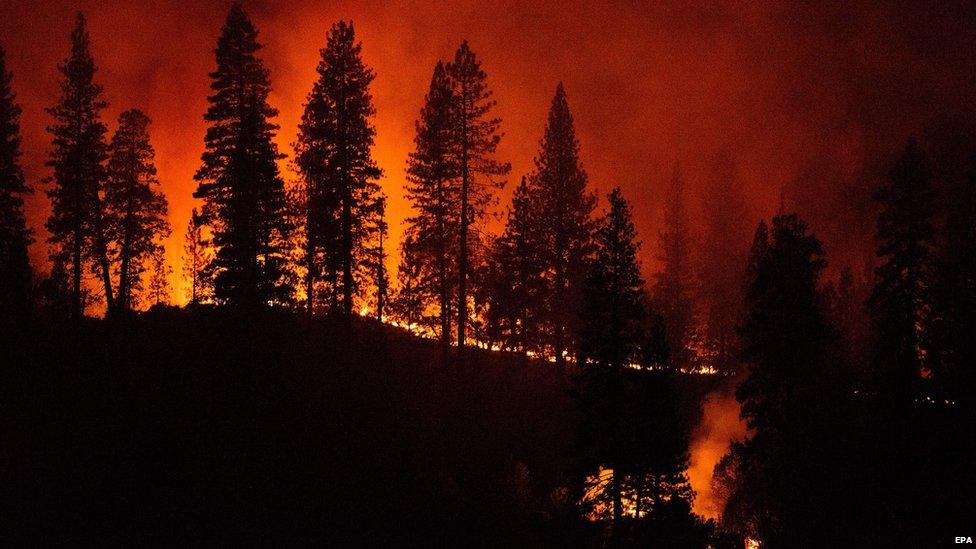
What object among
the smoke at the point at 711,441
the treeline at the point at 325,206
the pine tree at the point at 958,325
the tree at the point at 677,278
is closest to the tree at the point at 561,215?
the treeline at the point at 325,206

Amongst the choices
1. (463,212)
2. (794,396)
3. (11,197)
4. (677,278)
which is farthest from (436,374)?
(677,278)

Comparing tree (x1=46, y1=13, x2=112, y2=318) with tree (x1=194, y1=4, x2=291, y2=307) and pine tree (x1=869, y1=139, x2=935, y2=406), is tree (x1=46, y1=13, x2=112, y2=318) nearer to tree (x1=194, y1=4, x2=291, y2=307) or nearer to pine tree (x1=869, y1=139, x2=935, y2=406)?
tree (x1=194, y1=4, x2=291, y2=307)

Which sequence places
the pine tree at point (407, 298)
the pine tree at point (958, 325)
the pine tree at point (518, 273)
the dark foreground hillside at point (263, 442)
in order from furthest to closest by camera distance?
the pine tree at point (407, 298) < the pine tree at point (518, 273) < the pine tree at point (958, 325) < the dark foreground hillside at point (263, 442)

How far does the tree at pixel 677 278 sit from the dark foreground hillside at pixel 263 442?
27951 millimetres

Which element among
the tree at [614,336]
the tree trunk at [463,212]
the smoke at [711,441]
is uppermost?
the tree trunk at [463,212]

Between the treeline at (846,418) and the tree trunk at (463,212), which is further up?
the tree trunk at (463,212)

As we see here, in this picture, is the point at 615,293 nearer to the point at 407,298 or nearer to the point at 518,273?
the point at 518,273

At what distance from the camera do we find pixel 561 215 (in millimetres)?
40844

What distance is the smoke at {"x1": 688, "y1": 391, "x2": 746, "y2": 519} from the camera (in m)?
39.7

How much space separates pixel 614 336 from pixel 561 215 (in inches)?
696

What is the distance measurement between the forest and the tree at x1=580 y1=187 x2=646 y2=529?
4.0 inches

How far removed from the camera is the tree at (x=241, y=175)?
31359 millimetres

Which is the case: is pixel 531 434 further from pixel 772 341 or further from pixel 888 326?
pixel 888 326

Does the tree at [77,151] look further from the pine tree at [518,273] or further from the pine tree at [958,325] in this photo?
the pine tree at [958,325]
